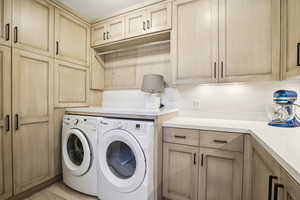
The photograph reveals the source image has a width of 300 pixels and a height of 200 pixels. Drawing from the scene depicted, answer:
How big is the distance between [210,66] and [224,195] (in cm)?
128

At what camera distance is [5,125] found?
4.83 feet

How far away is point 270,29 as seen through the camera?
4.45 feet

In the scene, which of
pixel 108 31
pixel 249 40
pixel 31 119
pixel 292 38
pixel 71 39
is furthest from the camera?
pixel 108 31

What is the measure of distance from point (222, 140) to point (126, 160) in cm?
101

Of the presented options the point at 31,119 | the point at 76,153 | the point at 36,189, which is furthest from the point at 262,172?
A: the point at 36,189

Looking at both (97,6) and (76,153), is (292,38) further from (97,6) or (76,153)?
(76,153)

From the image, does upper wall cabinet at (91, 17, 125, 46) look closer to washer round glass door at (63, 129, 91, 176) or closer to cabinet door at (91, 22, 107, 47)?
cabinet door at (91, 22, 107, 47)

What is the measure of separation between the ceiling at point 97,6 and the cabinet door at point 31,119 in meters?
0.86

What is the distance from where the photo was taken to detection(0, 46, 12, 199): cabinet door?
1.44 meters

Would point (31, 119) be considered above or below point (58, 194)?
above

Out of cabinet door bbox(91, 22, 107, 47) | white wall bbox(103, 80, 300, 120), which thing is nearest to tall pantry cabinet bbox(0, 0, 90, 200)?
cabinet door bbox(91, 22, 107, 47)

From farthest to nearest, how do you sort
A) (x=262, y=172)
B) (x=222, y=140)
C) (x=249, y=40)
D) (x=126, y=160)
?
(x=126, y=160) → (x=249, y=40) → (x=222, y=140) → (x=262, y=172)

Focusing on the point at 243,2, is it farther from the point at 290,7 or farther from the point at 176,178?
the point at 176,178

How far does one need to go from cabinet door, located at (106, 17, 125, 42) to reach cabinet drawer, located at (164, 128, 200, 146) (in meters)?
1.52
